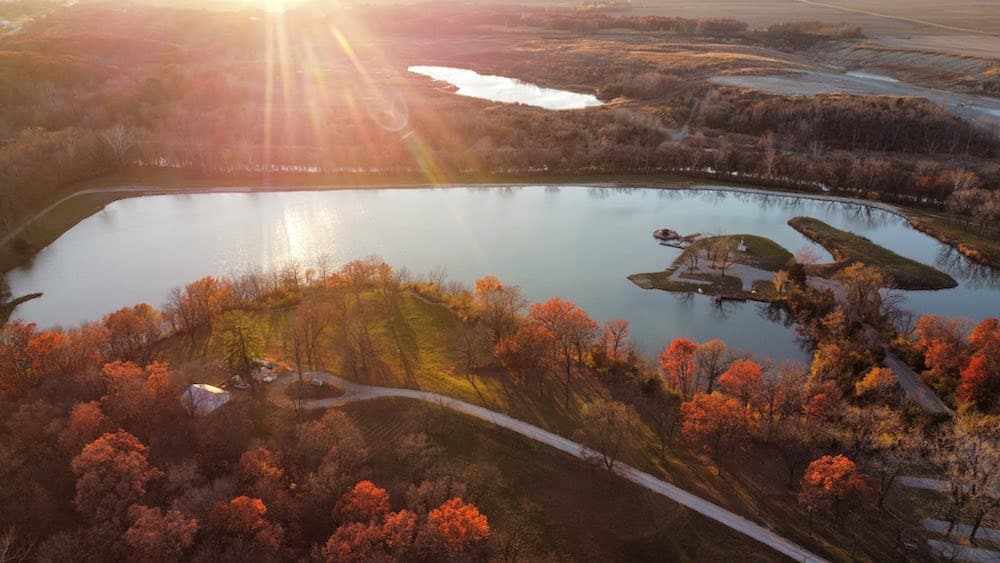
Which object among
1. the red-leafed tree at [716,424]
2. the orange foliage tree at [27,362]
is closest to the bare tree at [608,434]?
the red-leafed tree at [716,424]

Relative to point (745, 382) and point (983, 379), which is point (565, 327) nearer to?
point (745, 382)

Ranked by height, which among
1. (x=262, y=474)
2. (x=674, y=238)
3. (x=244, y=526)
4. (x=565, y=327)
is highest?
(x=674, y=238)

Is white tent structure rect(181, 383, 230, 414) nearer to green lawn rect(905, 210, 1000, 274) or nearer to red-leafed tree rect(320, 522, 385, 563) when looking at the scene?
red-leafed tree rect(320, 522, 385, 563)

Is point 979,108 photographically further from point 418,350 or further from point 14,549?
point 14,549

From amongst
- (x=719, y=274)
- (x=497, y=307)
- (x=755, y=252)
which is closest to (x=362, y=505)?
(x=497, y=307)

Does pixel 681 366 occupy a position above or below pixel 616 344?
above

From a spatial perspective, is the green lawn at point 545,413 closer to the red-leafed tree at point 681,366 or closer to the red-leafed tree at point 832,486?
the red-leafed tree at point 832,486
